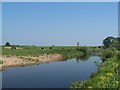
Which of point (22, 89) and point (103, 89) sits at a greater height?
point (103, 89)

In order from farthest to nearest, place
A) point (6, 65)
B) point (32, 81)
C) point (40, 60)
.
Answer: point (40, 60)
point (6, 65)
point (32, 81)

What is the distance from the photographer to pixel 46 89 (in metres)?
25.8

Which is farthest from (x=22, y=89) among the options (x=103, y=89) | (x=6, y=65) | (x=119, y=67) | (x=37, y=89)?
(x=6, y=65)

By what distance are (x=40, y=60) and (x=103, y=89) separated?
1756 inches

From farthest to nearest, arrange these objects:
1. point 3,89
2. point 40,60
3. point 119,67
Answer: point 40,60 → point 3,89 → point 119,67

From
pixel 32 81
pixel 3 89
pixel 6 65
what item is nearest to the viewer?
pixel 3 89

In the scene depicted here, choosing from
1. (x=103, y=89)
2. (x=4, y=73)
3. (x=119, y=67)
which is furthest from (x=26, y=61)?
(x=103, y=89)

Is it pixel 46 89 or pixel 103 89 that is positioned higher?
pixel 103 89

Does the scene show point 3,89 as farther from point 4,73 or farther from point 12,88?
point 4,73

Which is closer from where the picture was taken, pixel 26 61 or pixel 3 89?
pixel 3 89

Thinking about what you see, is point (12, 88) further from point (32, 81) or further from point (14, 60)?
point (14, 60)

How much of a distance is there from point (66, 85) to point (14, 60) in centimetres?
2433

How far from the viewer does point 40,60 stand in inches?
2293

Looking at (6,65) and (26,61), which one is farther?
(26,61)
